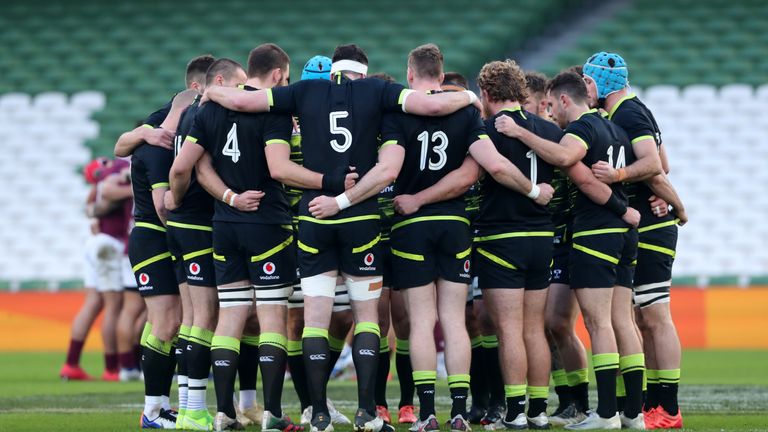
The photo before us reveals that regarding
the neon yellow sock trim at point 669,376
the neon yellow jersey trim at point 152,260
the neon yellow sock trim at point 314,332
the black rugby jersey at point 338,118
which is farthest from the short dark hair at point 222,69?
the neon yellow sock trim at point 669,376

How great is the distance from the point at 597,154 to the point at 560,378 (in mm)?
1817

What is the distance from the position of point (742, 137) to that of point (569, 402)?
1355 cm

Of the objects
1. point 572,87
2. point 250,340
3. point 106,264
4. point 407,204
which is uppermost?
point 572,87

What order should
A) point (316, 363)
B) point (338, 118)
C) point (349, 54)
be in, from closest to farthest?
point (316, 363) < point (338, 118) < point (349, 54)

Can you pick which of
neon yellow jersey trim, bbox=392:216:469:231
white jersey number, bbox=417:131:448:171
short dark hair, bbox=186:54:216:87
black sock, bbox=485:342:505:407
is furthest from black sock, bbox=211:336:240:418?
short dark hair, bbox=186:54:216:87

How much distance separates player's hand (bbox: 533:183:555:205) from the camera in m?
8.25

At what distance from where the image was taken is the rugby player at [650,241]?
8.61 meters

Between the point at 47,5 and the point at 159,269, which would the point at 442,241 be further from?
the point at 47,5

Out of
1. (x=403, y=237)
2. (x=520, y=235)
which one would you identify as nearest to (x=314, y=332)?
(x=403, y=237)

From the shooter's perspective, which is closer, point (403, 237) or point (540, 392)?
point (403, 237)

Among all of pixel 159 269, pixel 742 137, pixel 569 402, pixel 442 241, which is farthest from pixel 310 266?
pixel 742 137

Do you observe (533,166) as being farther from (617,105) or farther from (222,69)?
(222,69)

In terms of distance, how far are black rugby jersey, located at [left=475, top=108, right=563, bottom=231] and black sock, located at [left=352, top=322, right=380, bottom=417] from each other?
116 centimetres

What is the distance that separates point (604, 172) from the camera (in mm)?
8305
